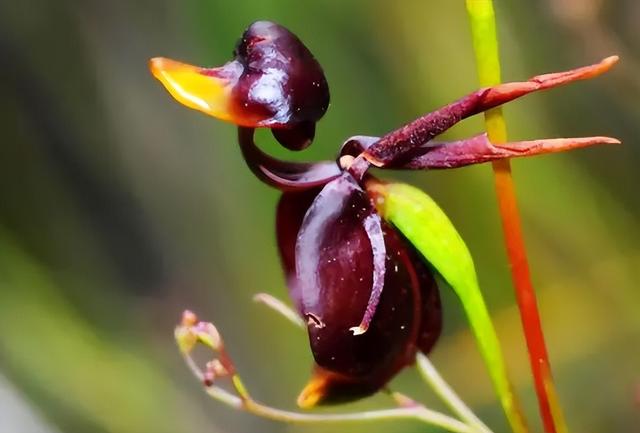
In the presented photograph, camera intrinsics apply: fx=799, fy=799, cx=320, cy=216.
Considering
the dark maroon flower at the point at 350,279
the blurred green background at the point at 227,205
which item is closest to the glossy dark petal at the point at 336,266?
the dark maroon flower at the point at 350,279

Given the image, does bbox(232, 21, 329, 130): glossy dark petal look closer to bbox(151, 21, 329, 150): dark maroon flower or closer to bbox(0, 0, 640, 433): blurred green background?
bbox(151, 21, 329, 150): dark maroon flower

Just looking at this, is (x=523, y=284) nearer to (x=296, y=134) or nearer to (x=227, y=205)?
(x=296, y=134)

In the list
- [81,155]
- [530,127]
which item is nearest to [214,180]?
[81,155]

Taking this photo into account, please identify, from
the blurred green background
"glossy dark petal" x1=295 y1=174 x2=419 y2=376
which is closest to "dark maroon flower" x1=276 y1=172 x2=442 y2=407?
"glossy dark petal" x1=295 y1=174 x2=419 y2=376

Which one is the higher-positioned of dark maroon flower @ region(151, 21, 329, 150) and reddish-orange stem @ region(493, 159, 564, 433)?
dark maroon flower @ region(151, 21, 329, 150)

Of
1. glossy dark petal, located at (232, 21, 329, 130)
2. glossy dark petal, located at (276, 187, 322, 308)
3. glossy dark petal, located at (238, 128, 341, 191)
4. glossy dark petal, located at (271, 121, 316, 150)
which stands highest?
glossy dark petal, located at (232, 21, 329, 130)

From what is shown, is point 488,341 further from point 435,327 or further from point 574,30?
point 574,30
